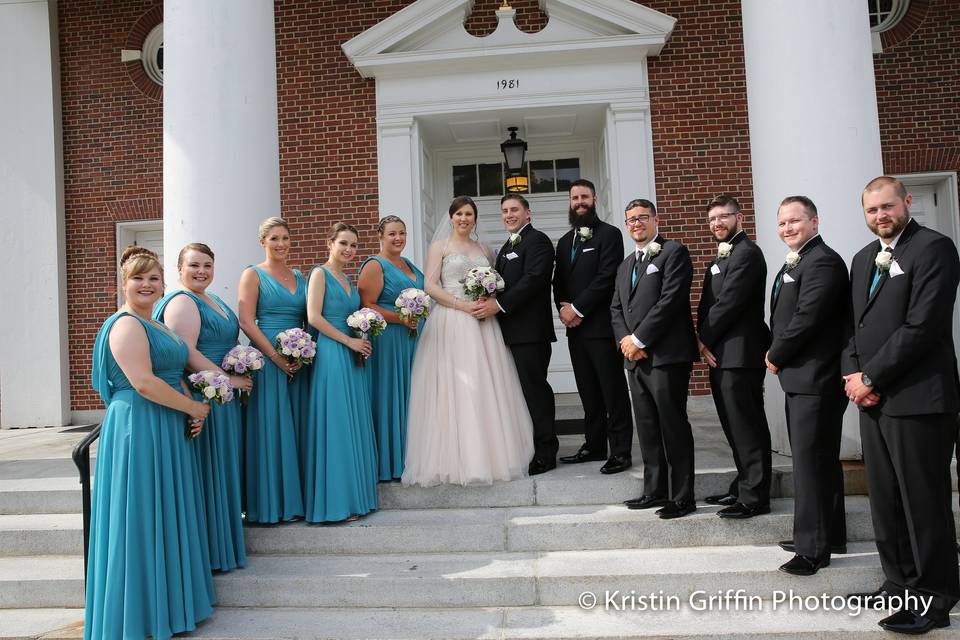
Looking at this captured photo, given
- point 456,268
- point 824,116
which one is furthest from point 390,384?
point 824,116

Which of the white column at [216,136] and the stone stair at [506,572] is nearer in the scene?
the stone stair at [506,572]

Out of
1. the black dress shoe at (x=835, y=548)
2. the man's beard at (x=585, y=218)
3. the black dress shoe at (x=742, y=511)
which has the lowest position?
the black dress shoe at (x=835, y=548)

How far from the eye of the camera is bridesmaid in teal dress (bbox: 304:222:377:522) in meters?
4.72

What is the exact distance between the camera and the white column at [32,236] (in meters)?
9.46

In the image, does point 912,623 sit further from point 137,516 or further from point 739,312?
point 137,516

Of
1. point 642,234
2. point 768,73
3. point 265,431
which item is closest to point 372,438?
point 265,431

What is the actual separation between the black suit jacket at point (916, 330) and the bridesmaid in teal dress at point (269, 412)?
351cm

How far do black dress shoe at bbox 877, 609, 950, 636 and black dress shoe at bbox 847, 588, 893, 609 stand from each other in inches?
7.1

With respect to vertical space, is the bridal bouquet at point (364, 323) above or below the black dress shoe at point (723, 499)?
above

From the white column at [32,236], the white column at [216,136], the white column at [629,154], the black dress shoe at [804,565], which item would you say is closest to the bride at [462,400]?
the white column at [216,136]

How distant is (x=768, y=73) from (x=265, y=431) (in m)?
4.81

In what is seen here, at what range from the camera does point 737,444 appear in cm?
451

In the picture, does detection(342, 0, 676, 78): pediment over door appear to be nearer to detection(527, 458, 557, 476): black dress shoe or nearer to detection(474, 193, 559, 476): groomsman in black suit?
detection(474, 193, 559, 476): groomsman in black suit

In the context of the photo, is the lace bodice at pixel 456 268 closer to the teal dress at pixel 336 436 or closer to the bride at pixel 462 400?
the bride at pixel 462 400
